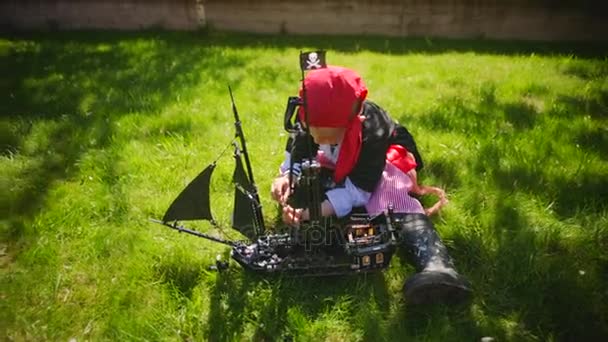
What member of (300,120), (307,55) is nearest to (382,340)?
(300,120)

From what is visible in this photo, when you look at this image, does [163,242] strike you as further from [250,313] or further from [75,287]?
[250,313]

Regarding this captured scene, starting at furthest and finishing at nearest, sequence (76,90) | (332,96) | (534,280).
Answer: (76,90), (534,280), (332,96)

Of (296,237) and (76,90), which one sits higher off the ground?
(76,90)

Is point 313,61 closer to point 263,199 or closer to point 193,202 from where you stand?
point 193,202

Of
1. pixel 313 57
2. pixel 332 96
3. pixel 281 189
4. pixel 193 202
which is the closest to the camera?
pixel 313 57

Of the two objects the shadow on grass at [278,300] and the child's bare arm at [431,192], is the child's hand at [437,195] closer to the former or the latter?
the child's bare arm at [431,192]

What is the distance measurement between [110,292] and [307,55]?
7.14ft

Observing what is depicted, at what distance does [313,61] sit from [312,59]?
1 centimetres

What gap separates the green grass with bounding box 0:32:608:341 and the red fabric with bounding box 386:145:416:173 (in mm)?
527

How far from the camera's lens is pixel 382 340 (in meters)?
2.42

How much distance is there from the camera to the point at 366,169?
2.93 m

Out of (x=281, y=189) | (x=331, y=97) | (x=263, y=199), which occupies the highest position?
(x=331, y=97)

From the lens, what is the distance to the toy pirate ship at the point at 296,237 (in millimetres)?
2486

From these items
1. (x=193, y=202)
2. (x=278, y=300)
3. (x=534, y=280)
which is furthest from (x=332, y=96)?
(x=534, y=280)
